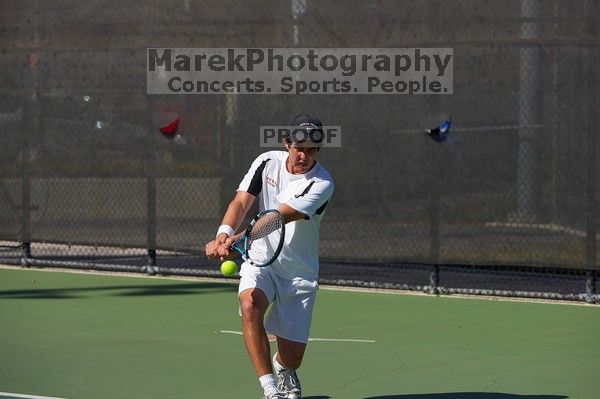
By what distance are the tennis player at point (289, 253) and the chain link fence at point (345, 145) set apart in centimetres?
451

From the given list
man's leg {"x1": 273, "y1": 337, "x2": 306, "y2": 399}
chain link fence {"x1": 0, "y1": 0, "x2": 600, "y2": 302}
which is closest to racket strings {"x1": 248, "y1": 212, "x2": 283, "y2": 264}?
man's leg {"x1": 273, "y1": 337, "x2": 306, "y2": 399}

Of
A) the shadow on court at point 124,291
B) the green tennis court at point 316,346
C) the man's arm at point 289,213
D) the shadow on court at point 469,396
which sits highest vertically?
the man's arm at point 289,213

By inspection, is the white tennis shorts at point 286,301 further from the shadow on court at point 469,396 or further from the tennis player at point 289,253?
the shadow on court at point 469,396

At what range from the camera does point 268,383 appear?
259 inches

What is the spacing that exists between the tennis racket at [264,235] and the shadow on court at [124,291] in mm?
5022

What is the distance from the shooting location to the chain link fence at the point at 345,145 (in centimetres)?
1105

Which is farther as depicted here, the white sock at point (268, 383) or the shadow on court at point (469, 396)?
the shadow on court at point (469, 396)

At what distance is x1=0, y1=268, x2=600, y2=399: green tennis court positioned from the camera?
→ 24.5 feet

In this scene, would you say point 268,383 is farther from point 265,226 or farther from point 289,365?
point 265,226

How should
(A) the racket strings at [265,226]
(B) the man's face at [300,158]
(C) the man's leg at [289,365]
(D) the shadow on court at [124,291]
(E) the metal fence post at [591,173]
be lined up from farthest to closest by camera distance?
1. (D) the shadow on court at [124,291]
2. (E) the metal fence post at [591,173]
3. (C) the man's leg at [289,365]
4. (B) the man's face at [300,158]
5. (A) the racket strings at [265,226]

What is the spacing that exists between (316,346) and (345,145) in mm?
3415

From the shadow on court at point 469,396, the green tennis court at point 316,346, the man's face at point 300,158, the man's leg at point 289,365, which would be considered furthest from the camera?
the green tennis court at point 316,346

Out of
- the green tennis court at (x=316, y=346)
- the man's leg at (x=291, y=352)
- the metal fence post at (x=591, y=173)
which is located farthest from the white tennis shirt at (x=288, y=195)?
the metal fence post at (x=591, y=173)

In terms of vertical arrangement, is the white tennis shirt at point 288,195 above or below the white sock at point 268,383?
above
